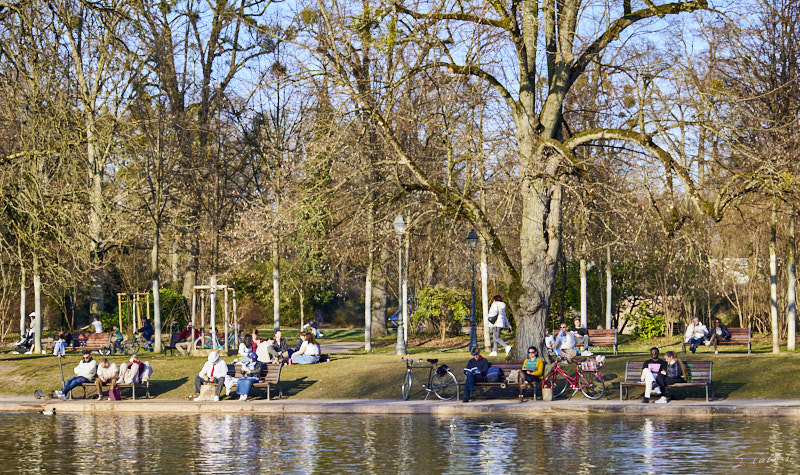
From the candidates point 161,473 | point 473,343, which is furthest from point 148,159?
point 161,473

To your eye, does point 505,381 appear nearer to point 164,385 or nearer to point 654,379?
point 654,379

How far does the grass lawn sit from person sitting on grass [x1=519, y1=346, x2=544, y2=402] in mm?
1086

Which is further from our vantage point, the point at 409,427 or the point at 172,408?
the point at 172,408

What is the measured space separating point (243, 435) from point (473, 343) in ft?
53.2

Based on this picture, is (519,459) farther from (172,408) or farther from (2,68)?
(2,68)

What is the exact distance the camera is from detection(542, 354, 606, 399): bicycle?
20859mm

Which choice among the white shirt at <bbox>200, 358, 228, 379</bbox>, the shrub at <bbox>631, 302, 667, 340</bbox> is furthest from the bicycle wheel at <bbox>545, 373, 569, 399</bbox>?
the shrub at <bbox>631, 302, 667, 340</bbox>

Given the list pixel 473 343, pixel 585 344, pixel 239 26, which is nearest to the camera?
pixel 585 344

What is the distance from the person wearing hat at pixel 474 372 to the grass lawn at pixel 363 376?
0.83 metres

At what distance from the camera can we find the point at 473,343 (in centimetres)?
3161

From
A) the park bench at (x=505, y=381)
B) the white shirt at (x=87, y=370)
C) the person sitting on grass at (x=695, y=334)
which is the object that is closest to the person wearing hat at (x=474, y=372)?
the park bench at (x=505, y=381)

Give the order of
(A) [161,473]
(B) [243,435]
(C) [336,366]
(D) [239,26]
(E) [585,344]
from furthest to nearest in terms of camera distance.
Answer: (D) [239,26]
(E) [585,344]
(C) [336,366]
(B) [243,435]
(A) [161,473]

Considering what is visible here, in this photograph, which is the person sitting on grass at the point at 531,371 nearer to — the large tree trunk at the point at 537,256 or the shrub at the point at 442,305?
the large tree trunk at the point at 537,256

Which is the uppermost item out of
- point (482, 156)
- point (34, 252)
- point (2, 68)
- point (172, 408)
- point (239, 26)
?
point (239, 26)
